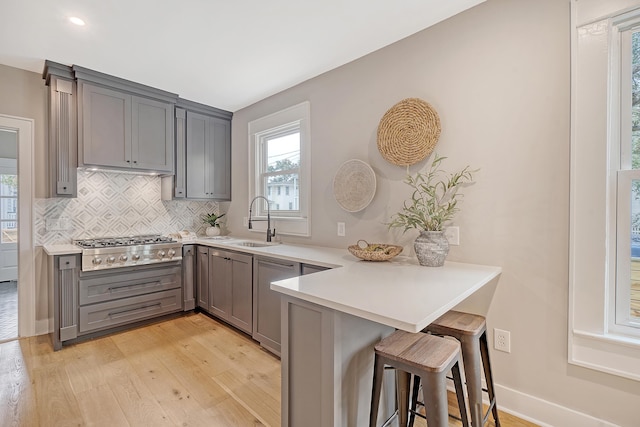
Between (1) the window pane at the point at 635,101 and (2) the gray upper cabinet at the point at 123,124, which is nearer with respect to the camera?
(1) the window pane at the point at 635,101

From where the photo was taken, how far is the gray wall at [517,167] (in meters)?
1.62

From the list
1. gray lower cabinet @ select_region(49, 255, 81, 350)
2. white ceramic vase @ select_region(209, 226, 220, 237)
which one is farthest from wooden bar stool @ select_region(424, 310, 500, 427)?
white ceramic vase @ select_region(209, 226, 220, 237)

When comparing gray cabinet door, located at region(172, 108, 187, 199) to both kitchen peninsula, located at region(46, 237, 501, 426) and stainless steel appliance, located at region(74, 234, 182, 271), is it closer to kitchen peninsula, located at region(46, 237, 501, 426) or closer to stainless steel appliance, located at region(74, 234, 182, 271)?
stainless steel appliance, located at region(74, 234, 182, 271)

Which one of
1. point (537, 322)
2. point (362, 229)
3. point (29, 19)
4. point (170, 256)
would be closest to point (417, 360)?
point (537, 322)

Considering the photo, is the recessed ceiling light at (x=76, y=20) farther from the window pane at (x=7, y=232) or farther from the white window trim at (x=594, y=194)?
the window pane at (x=7, y=232)

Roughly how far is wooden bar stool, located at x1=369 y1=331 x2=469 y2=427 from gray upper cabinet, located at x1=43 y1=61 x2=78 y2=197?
3217 millimetres

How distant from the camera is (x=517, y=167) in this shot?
1.76m

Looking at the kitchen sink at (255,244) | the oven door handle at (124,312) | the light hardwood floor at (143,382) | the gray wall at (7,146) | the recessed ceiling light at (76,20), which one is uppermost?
the recessed ceiling light at (76,20)

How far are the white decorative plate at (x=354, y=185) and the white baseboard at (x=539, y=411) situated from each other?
5.05ft

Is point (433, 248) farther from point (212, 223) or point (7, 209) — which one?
point (7, 209)

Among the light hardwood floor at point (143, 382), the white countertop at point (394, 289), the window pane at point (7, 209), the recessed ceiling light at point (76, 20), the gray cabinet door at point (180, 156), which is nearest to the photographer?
the white countertop at point (394, 289)

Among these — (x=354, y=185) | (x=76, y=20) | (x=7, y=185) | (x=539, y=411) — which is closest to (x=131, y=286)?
(x=76, y=20)

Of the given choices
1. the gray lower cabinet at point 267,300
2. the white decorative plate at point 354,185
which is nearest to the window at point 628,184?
the white decorative plate at point 354,185

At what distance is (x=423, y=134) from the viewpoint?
2119mm
